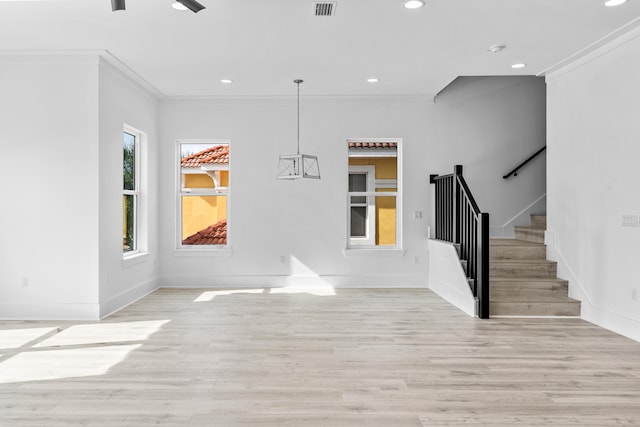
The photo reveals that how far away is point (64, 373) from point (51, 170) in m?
2.40

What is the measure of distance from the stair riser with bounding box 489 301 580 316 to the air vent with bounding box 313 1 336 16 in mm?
3327

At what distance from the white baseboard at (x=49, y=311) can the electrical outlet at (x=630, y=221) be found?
518 centimetres

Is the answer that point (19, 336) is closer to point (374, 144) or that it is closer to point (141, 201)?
point (141, 201)

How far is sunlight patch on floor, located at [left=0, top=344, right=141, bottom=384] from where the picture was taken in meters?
3.01

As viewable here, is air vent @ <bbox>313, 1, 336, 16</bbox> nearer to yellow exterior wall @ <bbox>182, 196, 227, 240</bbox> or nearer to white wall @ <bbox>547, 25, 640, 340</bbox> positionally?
white wall @ <bbox>547, 25, 640, 340</bbox>

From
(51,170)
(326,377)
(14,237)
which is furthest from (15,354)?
(326,377)

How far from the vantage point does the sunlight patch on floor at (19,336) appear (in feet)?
12.2

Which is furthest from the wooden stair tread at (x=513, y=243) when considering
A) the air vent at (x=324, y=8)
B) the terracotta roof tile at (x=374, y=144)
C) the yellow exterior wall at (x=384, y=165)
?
the air vent at (x=324, y=8)

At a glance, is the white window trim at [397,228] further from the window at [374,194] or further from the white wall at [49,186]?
the white wall at [49,186]

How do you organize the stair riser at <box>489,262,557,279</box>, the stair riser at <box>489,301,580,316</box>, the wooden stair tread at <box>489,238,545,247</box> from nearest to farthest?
the stair riser at <box>489,301,580,316</box>, the stair riser at <box>489,262,557,279</box>, the wooden stair tread at <box>489,238,545,247</box>

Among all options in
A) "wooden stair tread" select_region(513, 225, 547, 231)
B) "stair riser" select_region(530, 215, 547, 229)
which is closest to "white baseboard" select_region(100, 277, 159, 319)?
"wooden stair tread" select_region(513, 225, 547, 231)

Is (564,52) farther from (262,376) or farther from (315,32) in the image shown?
(262,376)

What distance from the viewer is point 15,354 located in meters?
3.45

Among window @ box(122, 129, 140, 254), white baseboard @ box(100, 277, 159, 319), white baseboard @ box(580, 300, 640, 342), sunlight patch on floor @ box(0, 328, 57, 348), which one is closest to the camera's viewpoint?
sunlight patch on floor @ box(0, 328, 57, 348)
